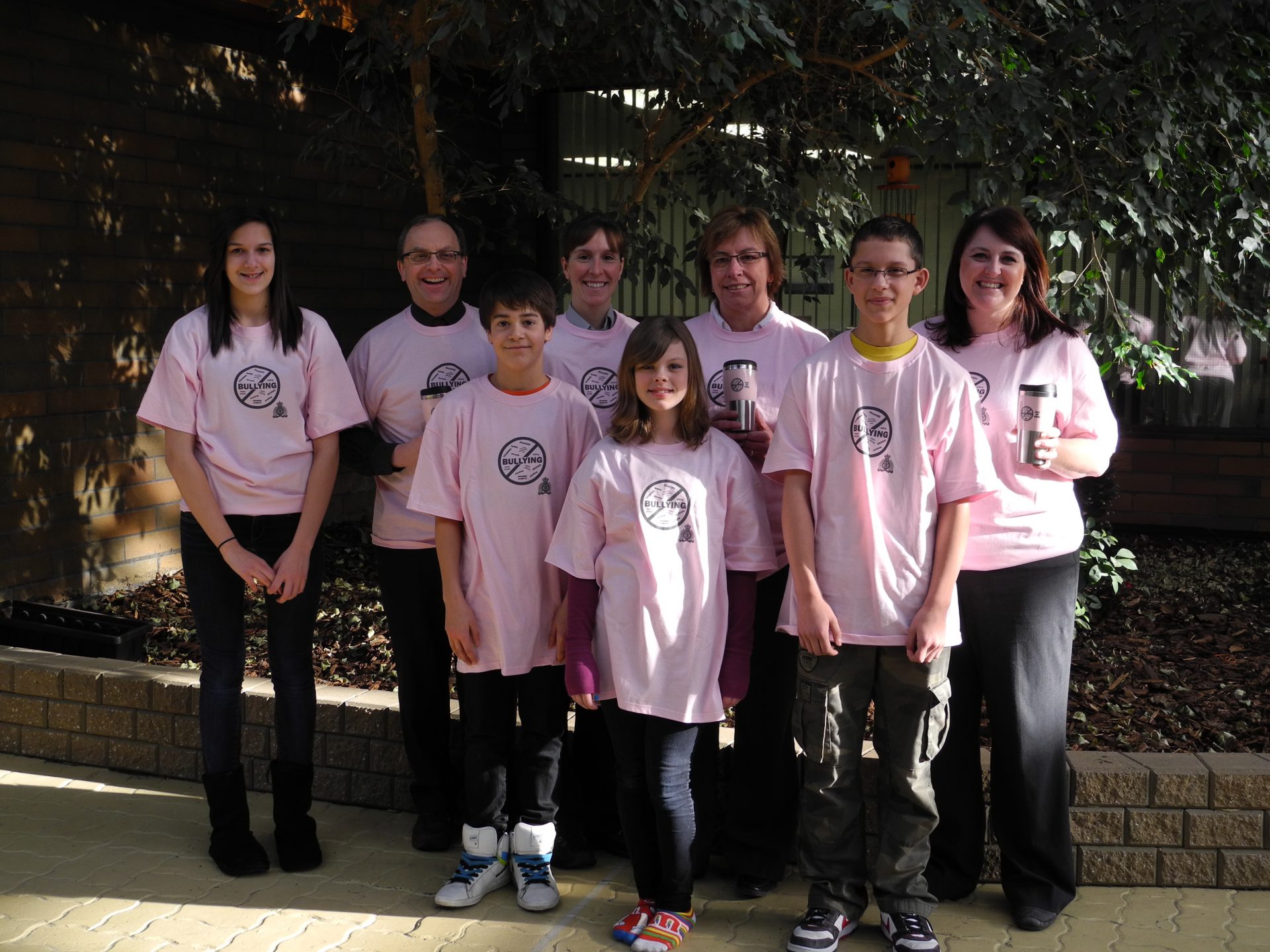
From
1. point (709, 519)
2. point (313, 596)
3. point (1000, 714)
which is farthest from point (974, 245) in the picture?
point (313, 596)

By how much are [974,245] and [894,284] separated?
321 mm

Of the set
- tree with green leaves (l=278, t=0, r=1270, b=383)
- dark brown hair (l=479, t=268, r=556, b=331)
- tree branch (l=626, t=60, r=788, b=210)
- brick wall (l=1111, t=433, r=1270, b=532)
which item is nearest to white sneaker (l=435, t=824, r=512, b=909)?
dark brown hair (l=479, t=268, r=556, b=331)

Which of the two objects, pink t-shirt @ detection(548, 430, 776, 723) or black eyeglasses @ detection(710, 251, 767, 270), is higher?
black eyeglasses @ detection(710, 251, 767, 270)

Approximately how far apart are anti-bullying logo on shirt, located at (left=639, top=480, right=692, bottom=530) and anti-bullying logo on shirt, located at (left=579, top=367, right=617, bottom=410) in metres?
0.59

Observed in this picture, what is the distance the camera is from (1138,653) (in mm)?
5246

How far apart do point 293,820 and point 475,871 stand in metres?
0.65

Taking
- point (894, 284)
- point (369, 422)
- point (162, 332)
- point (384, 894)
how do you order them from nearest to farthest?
→ point (894, 284) → point (384, 894) → point (369, 422) → point (162, 332)

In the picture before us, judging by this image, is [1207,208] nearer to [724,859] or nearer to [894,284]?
[894,284]

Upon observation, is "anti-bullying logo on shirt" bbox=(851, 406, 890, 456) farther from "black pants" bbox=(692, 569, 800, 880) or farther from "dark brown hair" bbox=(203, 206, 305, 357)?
"dark brown hair" bbox=(203, 206, 305, 357)

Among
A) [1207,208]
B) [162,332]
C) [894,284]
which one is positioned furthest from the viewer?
[162,332]

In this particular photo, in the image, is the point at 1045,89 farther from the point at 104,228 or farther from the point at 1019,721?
the point at 104,228

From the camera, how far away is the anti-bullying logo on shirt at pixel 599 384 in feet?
12.6

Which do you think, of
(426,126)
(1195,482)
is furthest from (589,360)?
(1195,482)

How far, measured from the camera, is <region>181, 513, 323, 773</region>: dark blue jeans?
373cm
